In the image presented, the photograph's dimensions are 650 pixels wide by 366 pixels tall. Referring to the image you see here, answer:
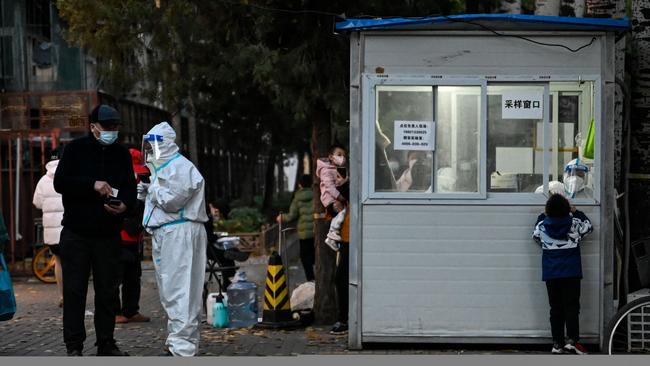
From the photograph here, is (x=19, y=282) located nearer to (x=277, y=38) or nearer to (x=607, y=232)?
(x=277, y=38)

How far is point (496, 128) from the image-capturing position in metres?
9.58

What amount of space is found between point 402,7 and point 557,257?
6036mm

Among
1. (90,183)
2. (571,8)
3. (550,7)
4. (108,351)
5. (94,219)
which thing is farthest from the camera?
(571,8)

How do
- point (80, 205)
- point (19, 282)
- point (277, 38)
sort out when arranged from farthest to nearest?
point (19, 282) < point (277, 38) < point (80, 205)

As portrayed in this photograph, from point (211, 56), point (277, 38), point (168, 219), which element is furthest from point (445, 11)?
point (211, 56)

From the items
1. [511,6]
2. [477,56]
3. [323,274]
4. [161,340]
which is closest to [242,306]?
[323,274]

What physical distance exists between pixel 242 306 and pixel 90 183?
10.9ft

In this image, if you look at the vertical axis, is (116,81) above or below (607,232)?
above

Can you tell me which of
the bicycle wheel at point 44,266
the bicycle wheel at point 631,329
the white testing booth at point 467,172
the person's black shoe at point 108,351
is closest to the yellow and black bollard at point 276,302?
the white testing booth at point 467,172

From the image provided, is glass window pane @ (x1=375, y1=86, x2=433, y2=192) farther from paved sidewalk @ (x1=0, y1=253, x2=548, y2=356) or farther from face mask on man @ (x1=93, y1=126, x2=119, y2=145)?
face mask on man @ (x1=93, y1=126, x2=119, y2=145)

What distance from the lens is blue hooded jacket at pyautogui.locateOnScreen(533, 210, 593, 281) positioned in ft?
30.1

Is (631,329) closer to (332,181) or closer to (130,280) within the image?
(332,181)

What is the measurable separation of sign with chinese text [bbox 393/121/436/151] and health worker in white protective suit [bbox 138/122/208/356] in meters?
1.76

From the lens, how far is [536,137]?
31.3 feet
